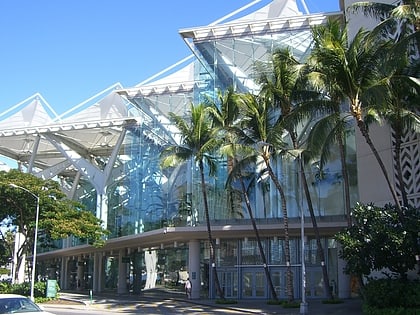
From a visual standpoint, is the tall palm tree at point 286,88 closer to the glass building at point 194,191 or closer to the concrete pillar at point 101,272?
the glass building at point 194,191

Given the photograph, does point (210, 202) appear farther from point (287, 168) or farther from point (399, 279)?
point (399, 279)

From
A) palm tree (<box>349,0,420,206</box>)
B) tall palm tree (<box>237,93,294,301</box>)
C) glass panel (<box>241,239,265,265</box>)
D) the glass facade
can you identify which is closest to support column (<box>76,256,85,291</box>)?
the glass facade

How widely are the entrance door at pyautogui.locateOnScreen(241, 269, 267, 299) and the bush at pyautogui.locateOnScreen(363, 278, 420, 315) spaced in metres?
15.3

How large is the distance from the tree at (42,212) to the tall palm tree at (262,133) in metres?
13.9

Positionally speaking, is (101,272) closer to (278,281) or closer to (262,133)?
(278,281)

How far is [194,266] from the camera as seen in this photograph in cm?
3903

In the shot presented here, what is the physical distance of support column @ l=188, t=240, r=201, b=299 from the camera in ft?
125

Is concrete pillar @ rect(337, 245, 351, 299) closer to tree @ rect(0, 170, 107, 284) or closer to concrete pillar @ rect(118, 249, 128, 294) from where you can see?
tree @ rect(0, 170, 107, 284)

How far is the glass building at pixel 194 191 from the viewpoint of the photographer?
36531 millimetres

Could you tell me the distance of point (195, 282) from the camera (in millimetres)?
38344

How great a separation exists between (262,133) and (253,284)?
1340 cm

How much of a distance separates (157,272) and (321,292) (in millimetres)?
16631

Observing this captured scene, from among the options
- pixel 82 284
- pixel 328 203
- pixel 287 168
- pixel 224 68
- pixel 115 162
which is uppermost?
pixel 224 68

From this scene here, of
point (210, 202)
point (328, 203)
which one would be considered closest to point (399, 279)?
point (328, 203)
